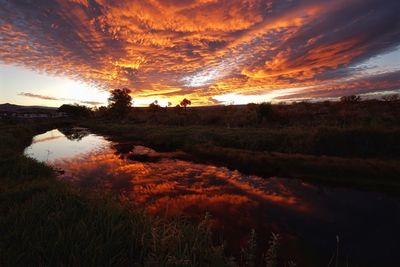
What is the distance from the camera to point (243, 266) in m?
5.80

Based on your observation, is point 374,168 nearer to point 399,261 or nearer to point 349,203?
point 349,203

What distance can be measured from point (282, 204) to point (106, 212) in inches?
316

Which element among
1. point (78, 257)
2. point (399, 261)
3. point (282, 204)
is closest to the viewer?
point (78, 257)

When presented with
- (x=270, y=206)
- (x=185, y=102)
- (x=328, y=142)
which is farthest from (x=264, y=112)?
(x=185, y=102)

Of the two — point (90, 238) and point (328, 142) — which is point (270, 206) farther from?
point (328, 142)

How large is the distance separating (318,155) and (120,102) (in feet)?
229

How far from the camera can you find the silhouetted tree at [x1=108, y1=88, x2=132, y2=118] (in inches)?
2977

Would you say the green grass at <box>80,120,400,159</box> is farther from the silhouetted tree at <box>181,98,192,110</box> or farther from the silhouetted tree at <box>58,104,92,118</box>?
the silhouetted tree at <box>58,104,92,118</box>

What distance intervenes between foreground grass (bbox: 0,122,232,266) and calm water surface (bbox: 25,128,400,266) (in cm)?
178

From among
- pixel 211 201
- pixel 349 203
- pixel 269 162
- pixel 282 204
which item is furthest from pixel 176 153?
pixel 349 203

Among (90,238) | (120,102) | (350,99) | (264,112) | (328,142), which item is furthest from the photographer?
(120,102)

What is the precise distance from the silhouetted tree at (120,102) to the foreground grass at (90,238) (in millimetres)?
73114

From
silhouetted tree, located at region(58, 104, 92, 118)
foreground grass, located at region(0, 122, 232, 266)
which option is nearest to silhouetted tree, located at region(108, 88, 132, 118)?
silhouetted tree, located at region(58, 104, 92, 118)

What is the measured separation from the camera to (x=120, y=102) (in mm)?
75625
